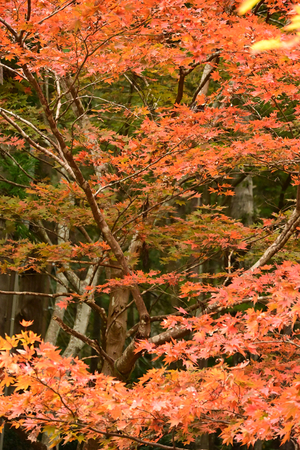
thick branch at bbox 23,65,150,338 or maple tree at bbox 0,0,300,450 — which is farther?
thick branch at bbox 23,65,150,338

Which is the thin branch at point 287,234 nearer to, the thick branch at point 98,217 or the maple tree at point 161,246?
the maple tree at point 161,246

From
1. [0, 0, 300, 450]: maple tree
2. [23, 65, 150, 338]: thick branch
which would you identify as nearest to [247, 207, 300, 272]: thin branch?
[0, 0, 300, 450]: maple tree

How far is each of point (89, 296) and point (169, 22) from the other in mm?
3206

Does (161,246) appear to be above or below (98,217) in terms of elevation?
below

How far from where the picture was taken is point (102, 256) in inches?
202

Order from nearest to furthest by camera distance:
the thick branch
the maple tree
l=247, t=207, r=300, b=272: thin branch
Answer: the maple tree → the thick branch → l=247, t=207, r=300, b=272: thin branch

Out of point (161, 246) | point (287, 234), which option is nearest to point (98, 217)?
point (161, 246)

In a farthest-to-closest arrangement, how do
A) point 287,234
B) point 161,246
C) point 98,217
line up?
point 161,246 < point 287,234 < point 98,217

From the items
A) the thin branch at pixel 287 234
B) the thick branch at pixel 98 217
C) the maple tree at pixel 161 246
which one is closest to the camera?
the maple tree at pixel 161 246

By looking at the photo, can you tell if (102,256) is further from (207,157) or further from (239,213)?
(239,213)

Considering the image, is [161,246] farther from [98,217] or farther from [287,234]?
[287,234]

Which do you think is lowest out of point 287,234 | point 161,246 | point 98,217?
point 161,246

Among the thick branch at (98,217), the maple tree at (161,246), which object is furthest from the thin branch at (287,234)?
the thick branch at (98,217)

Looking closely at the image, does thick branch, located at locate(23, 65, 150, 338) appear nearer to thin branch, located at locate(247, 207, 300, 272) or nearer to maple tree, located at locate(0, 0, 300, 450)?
maple tree, located at locate(0, 0, 300, 450)
